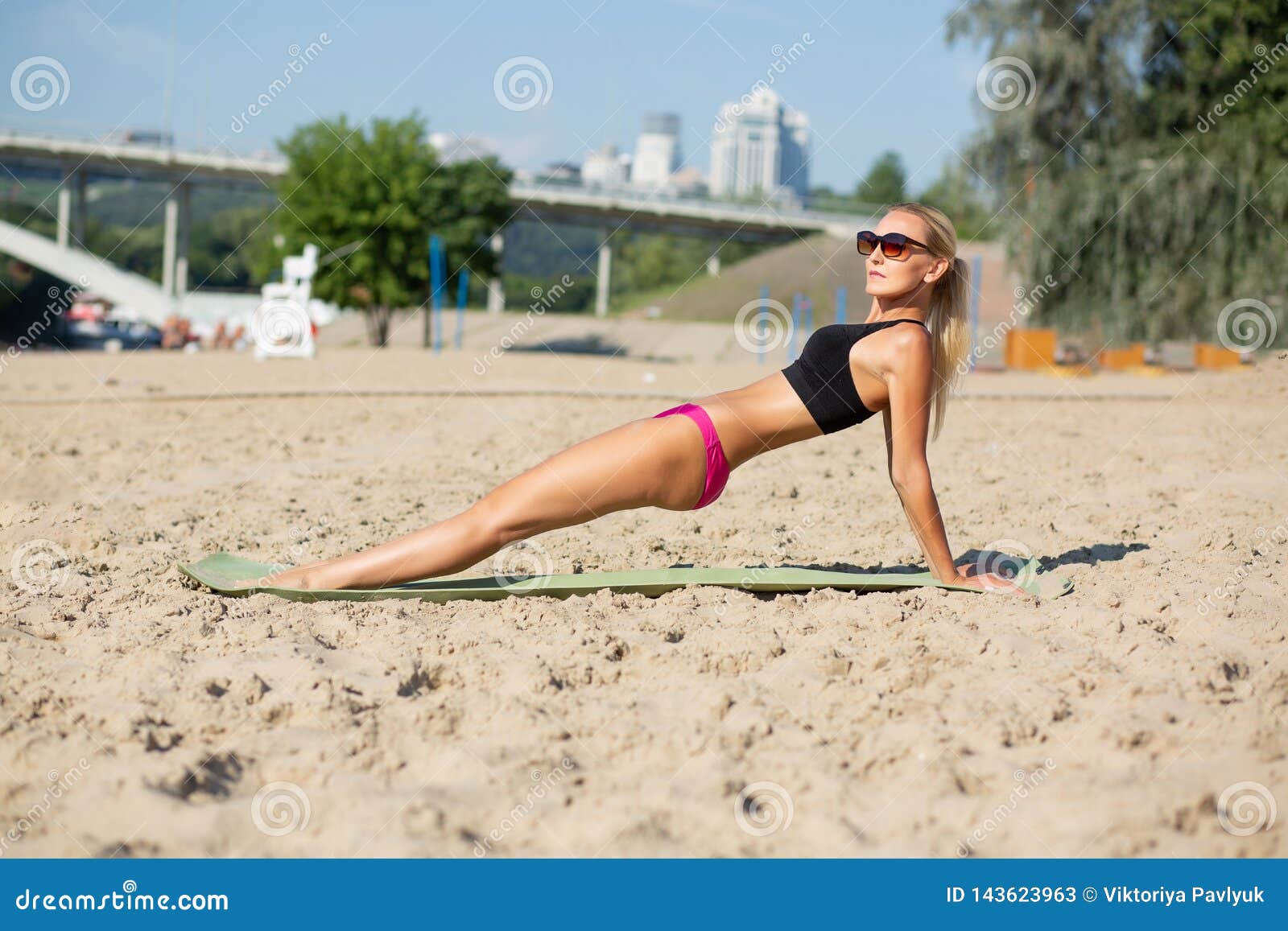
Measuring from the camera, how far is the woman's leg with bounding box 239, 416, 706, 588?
3.30 metres

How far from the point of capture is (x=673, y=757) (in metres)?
2.33

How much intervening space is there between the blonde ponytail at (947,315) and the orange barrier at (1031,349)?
16987 millimetres

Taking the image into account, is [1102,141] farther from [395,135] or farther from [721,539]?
[721,539]

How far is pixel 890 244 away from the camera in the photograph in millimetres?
3498

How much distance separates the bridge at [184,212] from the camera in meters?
42.6

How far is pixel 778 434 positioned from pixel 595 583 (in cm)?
78

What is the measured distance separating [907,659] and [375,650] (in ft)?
4.67

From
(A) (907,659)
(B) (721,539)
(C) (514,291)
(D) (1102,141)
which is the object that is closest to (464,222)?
(D) (1102,141)

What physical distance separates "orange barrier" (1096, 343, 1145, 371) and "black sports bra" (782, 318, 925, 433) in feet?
55.9

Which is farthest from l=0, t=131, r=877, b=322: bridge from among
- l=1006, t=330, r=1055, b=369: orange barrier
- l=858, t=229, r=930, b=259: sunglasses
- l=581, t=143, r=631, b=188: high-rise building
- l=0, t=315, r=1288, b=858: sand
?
l=858, t=229, r=930, b=259: sunglasses

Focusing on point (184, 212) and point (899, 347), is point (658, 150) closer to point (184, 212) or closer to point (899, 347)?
point (184, 212)

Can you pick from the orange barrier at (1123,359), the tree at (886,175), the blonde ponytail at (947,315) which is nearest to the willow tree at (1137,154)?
the orange barrier at (1123,359)

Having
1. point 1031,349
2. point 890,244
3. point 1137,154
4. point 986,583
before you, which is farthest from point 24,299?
point 986,583

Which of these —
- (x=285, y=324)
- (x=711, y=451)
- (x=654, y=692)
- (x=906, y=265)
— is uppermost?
(x=285, y=324)
